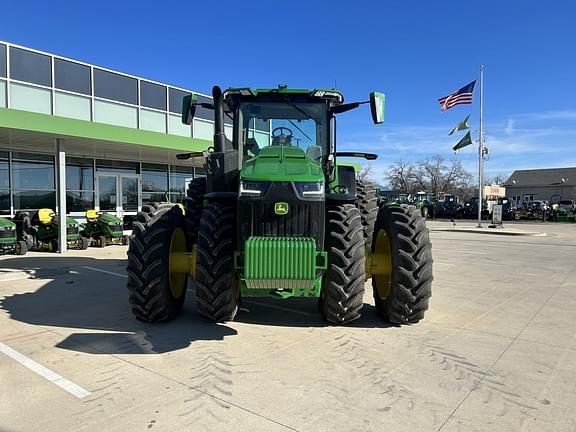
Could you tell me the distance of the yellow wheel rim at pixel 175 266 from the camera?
18.2 ft

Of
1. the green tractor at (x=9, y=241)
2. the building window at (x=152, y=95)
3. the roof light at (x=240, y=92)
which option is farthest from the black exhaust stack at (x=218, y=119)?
the building window at (x=152, y=95)

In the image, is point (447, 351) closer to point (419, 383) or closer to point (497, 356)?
point (497, 356)

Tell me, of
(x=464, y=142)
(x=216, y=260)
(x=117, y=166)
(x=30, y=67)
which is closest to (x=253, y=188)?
(x=216, y=260)

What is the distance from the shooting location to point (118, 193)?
16641mm

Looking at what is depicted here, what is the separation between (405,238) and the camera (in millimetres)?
5195

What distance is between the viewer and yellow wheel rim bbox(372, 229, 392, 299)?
5523 mm

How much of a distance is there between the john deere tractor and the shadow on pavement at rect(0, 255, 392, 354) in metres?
0.25

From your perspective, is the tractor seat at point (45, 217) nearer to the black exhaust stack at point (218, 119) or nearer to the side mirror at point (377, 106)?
the black exhaust stack at point (218, 119)

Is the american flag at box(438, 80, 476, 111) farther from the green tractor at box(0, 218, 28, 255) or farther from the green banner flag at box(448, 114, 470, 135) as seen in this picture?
the green tractor at box(0, 218, 28, 255)

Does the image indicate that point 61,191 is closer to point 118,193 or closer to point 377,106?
point 118,193

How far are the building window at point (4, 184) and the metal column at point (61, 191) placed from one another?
2.37 metres

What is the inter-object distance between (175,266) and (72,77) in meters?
12.2

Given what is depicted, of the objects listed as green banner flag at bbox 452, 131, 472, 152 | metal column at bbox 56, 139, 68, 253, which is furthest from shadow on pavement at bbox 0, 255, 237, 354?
green banner flag at bbox 452, 131, 472, 152

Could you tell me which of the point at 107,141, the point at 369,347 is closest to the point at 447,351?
the point at 369,347
